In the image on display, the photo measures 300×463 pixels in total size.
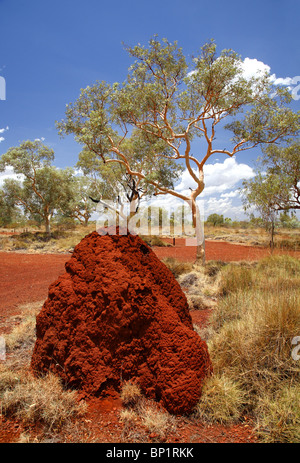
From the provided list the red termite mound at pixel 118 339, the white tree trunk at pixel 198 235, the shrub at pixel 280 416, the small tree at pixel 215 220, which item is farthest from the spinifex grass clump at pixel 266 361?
the small tree at pixel 215 220

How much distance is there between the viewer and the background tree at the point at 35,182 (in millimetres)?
29688

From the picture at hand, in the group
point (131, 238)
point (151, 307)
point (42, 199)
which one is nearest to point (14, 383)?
point (151, 307)

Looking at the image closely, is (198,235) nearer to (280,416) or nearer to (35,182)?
(280,416)

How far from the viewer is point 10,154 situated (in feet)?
96.2

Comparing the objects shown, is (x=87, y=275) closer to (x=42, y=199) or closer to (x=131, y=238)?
(x=131, y=238)

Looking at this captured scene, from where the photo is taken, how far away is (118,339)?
3.14 metres

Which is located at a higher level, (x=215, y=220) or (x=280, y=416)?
(x=215, y=220)

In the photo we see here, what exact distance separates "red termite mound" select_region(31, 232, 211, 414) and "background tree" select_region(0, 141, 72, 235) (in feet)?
97.8

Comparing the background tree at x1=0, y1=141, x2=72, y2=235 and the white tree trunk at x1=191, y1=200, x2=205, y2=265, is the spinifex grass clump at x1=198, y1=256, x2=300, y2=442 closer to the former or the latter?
the white tree trunk at x1=191, y1=200, x2=205, y2=265

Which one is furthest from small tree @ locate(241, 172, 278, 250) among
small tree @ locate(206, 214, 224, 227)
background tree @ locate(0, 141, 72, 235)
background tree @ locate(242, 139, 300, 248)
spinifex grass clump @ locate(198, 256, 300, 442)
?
small tree @ locate(206, 214, 224, 227)

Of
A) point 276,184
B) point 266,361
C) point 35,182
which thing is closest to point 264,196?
point 276,184

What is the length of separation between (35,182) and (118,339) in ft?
106

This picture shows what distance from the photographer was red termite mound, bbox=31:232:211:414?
299cm

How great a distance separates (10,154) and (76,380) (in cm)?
3114
